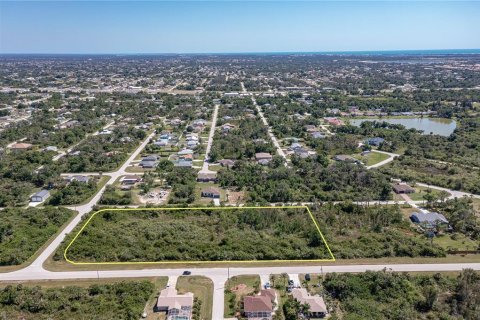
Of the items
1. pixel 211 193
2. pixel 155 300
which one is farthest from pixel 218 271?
pixel 211 193

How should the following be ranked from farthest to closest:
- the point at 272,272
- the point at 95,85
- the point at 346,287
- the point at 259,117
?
the point at 95,85 < the point at 259,117 < the point at 272,272 < the point at 346,287

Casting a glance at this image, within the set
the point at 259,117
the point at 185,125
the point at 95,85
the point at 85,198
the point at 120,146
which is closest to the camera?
the point at 85,198

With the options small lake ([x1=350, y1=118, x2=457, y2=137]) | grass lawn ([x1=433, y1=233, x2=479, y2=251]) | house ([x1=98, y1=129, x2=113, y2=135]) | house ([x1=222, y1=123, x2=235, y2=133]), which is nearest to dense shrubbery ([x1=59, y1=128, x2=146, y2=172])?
house ([x1=98, y1=129, x2=113, y2=135])

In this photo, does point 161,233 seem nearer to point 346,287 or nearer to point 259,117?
point 346,287

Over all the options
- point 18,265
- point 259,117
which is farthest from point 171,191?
point 259,117

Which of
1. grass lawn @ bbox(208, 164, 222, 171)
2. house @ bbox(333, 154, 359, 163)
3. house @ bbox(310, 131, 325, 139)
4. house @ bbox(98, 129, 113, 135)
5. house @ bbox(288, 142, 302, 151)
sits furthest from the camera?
house @ bbox(98, 129, 113, 135)

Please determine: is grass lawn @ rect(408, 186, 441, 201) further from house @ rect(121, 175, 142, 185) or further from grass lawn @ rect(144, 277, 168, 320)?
house @ rect(121, 175, 142, 185)
